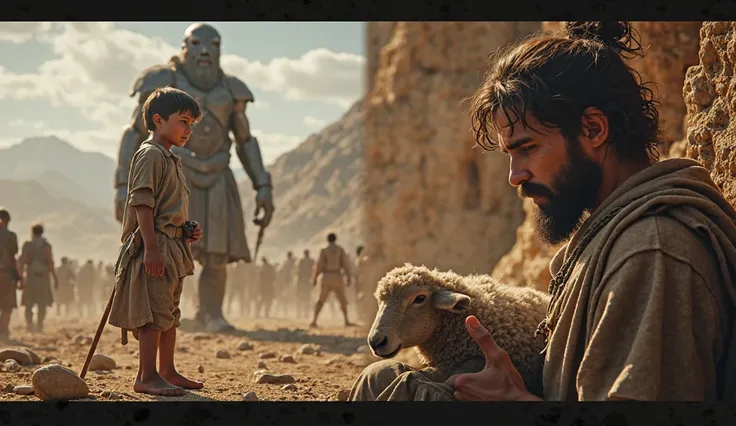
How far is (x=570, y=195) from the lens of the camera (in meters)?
2.75

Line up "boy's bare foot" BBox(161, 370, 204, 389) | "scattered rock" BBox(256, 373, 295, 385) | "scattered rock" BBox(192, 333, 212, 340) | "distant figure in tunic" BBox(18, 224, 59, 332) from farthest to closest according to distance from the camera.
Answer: "distant figure in tunic" BBox(18, 224, 59, 332)
"scattered rock" BBox(192, 333, 212, 340)
"scattered rock" BBox(256, 373, 295, 385)
"boy's bare foot" BBox(161, 370, 204, 389)

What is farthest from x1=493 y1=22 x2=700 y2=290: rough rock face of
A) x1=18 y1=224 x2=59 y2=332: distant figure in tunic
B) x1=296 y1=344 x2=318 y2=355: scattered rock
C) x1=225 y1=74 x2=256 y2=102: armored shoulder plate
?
x1=18 y1=224 x2=59 y2=332: distant figure in tunic

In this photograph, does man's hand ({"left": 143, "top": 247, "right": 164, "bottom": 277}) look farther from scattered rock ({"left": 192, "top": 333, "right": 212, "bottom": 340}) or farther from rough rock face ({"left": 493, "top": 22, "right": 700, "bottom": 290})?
scattered rock ({"left": 192, "top": 333, "right": 212, "bottom": 340})

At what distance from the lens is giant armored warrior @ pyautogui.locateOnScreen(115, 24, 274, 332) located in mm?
9492

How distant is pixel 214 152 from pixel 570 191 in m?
7.30

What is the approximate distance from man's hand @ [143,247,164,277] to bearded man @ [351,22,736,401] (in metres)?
1.24

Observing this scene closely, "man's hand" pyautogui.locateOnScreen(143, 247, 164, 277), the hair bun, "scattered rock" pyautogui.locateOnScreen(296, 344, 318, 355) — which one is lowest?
"scattered rock" pyautogui.locateOnScreen(296, 344, 318, 355)

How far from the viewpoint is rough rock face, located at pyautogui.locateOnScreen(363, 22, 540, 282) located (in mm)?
19266

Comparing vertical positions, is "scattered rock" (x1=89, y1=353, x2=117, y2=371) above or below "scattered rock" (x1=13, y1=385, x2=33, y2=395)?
below

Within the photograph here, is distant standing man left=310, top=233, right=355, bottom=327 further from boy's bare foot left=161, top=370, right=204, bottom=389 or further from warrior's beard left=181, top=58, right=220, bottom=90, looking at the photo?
boy's bare foot left=161, top=370, right=204, bottom=389

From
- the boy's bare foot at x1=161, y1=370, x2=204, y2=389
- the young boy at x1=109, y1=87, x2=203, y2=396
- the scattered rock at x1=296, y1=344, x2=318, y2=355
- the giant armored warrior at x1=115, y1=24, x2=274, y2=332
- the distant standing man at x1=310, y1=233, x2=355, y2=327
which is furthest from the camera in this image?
the distant standing man at x1=310, y1=233, x2=355, y2=327

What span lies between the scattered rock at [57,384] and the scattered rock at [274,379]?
1.39 meters

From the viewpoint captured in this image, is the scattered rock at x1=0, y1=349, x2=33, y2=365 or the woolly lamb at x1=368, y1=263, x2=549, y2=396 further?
the scattered rock at x1=0, y1=349, x2=33, y2=365
